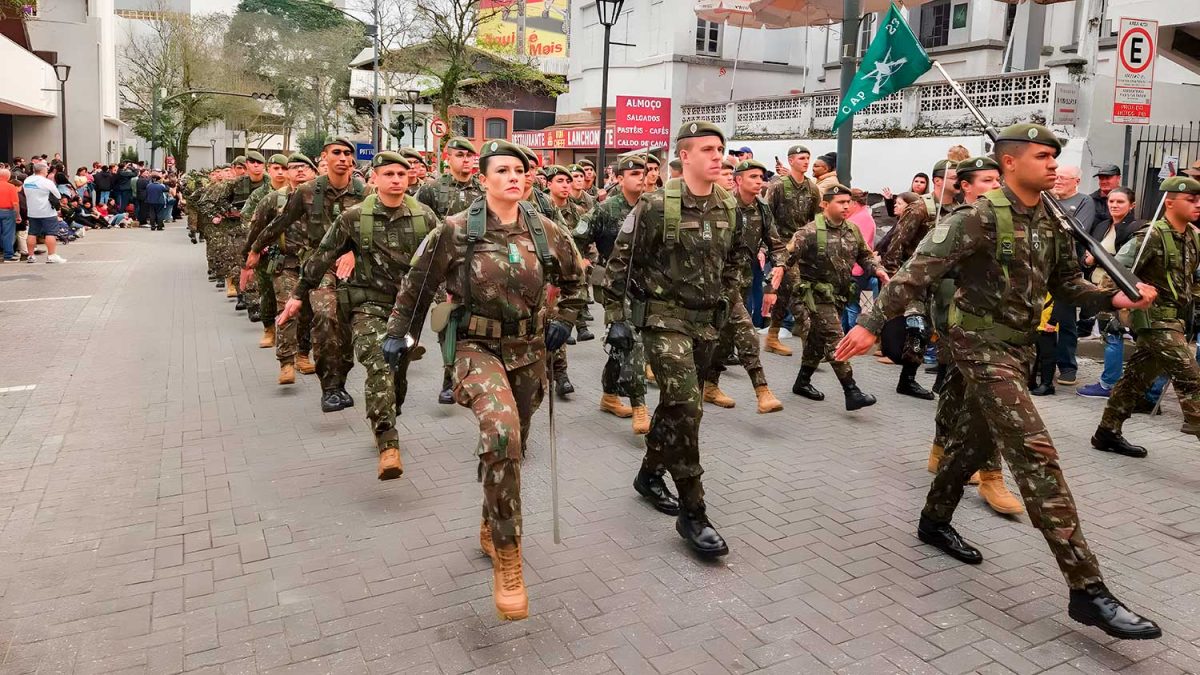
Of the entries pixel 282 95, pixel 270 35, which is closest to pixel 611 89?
pixel 282 95

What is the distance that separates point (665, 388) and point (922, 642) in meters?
1.80

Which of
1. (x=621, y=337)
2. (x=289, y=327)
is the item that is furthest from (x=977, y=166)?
(x=289, y=327)

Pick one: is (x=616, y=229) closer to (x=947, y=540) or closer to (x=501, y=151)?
(x=501, y=151)

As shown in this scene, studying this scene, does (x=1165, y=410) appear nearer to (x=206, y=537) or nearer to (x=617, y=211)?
(x=617, y=211)

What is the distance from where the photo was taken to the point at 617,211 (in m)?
7.92

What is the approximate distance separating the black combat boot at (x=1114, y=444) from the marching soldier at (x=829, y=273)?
175 cm

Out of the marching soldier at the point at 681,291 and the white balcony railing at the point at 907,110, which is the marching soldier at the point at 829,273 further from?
the white balcony railing at the point at 907,110

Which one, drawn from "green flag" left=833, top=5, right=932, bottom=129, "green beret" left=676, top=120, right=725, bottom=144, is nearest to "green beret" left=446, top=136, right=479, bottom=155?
"green beret" left=676, top=120, right=725, bottom=144

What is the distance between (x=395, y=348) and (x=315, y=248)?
3.92 m

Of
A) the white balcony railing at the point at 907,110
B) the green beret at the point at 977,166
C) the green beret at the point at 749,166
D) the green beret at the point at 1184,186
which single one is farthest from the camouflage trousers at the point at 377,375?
the white balcony railing at the point at 907,110

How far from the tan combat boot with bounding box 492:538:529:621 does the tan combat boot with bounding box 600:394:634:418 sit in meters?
3.79

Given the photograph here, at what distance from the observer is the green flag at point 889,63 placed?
955cm

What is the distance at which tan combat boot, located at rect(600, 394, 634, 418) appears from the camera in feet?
26.0

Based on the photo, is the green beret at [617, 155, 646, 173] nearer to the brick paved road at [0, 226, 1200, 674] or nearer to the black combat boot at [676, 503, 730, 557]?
the brick paved road at [0, 226, 1200, 674]
